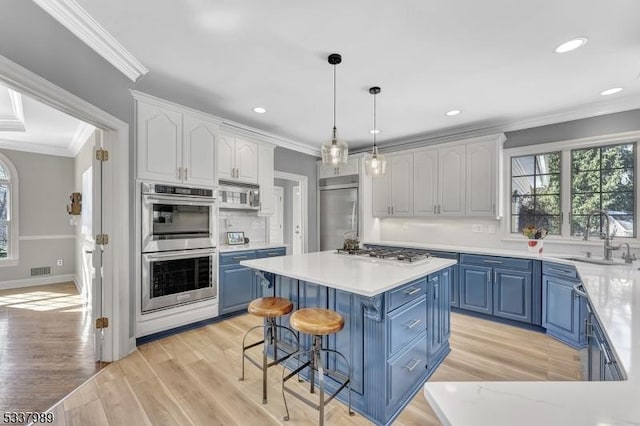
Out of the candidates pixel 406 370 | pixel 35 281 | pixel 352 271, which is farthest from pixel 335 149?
pixel 35 281

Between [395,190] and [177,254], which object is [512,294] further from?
[177,254]

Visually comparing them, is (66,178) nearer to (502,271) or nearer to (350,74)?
(350,74)

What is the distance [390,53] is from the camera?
87.8 inches

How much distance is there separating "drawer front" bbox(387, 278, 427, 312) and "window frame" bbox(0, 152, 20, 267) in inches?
264

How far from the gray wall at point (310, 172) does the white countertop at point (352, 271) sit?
2559 millimetres

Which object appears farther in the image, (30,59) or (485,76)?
(485,76)

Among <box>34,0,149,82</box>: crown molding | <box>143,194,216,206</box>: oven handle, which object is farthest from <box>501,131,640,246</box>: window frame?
<box>34,0,149,82</box>: crown molding

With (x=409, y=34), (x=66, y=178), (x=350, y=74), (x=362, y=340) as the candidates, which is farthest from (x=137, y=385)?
(x=66, y=178)

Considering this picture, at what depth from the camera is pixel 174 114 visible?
3.06 m

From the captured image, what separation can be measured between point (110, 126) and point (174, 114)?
0.79 m

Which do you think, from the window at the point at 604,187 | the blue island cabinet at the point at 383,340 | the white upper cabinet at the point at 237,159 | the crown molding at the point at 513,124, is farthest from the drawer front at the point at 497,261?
the white upper cabinet at the point at 237,159

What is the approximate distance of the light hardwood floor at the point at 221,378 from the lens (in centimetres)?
182

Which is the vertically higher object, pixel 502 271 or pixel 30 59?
pixel 30 59

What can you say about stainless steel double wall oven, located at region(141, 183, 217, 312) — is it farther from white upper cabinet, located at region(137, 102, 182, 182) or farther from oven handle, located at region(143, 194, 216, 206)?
white upper cabinet, located at region(137, 102, 182, 182)
